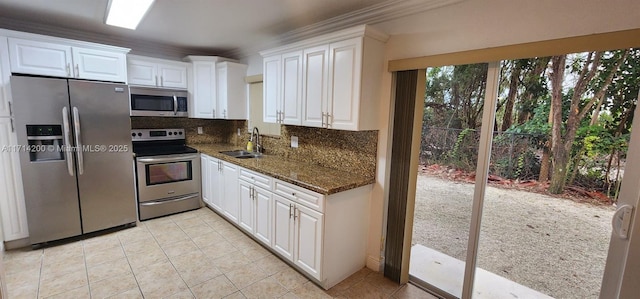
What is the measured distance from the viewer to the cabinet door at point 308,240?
2.22 metres

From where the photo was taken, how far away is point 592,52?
1573 mm

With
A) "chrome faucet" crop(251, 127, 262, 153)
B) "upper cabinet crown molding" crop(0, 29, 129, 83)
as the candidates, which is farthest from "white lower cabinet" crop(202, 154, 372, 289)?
"upper cabinet crown molding" crop(0, 29, 129, 83)

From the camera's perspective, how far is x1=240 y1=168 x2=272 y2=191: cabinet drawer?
105 inches

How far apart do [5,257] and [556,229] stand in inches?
188

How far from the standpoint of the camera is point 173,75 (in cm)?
392

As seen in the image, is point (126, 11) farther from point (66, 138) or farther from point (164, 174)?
point (164, 174)

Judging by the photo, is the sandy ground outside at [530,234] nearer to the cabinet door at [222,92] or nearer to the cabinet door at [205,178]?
the cabinet door at [205,178]

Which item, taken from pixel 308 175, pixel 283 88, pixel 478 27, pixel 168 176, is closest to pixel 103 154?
pixel 168 176

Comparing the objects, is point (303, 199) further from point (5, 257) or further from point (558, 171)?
point (5, 257)

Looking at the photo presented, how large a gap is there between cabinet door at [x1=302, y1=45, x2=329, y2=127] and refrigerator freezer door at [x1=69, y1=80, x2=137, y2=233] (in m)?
2.13

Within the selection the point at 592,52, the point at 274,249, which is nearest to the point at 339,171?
the point at 274,249

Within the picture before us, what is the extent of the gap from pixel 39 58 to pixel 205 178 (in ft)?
6.94

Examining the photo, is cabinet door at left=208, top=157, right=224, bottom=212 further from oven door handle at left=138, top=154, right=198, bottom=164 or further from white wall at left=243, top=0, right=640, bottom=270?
white wall at left=243, top=0, right=640, bottom=270

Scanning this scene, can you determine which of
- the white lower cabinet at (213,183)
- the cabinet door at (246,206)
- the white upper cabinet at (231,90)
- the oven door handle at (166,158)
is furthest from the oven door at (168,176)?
the cabinet door at (246,206)
